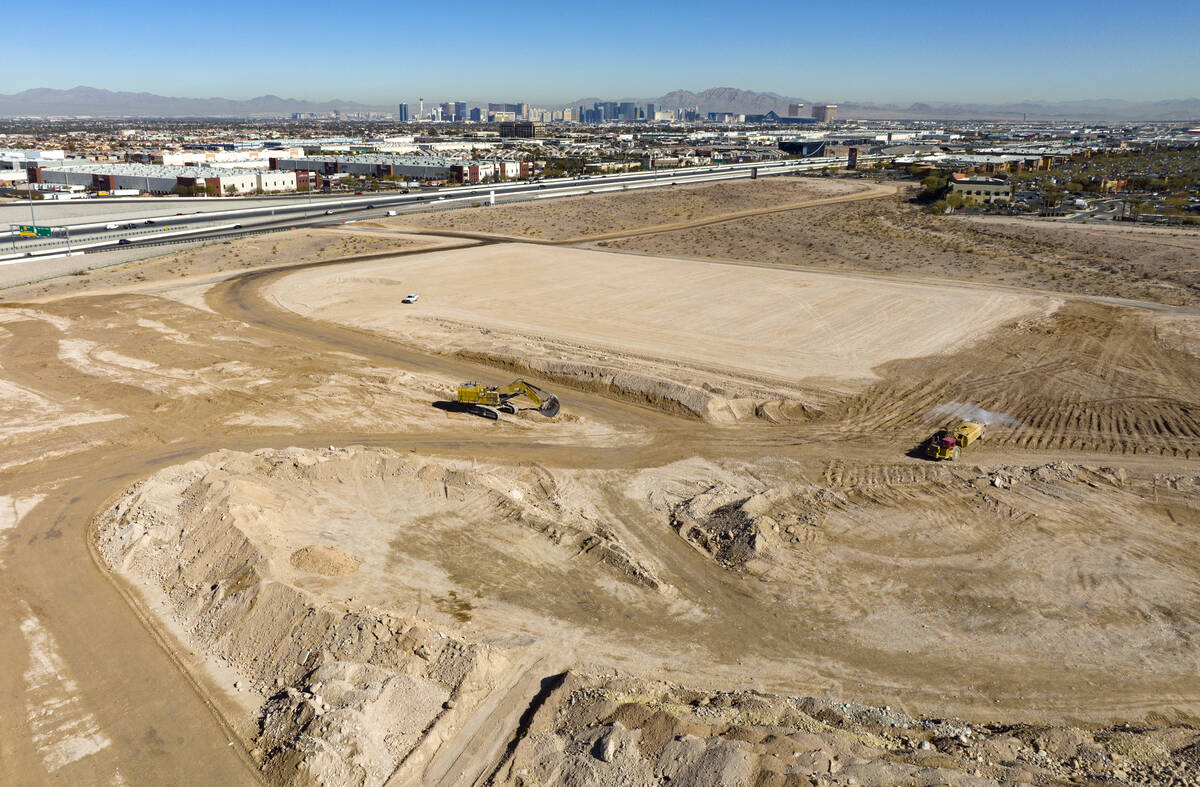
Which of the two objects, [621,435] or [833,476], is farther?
[621,435]

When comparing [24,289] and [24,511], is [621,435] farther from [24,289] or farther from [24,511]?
[24,289]

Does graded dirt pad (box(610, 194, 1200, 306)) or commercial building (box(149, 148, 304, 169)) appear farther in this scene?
commercial building (box(149, 148, 304, 169))

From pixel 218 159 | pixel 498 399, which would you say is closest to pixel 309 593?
pixel 498 399

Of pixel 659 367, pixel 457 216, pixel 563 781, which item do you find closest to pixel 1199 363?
pixel 659 367

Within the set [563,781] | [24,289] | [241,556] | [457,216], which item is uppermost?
[457,216]

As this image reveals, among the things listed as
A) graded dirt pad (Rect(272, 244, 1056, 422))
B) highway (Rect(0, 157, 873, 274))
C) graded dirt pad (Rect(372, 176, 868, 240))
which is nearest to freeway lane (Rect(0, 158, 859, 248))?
highway (Rect(0, 157, 873, 274))

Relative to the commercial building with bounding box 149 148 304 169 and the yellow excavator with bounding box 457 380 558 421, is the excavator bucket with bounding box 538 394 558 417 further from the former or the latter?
the commercial building with bounding box 149 148 304 169
